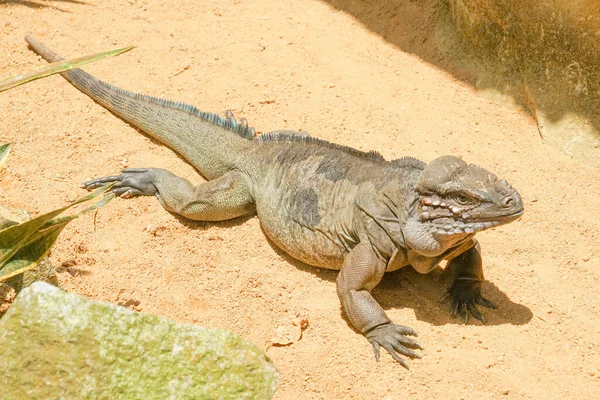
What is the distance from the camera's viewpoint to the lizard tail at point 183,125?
627cm

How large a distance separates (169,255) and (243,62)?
9.05ft

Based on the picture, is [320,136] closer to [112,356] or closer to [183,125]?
[183,125]

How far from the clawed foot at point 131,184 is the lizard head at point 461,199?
8.15ft

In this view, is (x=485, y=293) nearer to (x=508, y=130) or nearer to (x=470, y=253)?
(x=470, y=253)

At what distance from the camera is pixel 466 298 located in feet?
17.4

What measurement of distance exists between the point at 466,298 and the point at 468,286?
9 centimetres

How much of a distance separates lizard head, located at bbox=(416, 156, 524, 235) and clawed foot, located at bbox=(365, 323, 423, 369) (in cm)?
76

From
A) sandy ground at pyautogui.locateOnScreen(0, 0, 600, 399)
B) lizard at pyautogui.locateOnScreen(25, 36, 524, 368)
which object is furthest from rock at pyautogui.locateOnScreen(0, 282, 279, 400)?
lizard at pyautogui.locateOnScreen(25, 36, 524, 368)

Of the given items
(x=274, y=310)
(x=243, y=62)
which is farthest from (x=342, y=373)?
A: (x=243, y=62)

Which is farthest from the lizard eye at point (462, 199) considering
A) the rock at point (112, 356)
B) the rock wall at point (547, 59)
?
the rock wall at point (547, 59)

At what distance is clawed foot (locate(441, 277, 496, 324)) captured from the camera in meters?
5.26

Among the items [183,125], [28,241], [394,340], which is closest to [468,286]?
[394,340]

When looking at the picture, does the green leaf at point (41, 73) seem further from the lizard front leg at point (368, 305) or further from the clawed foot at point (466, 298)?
the clawed foot at point (466, 298)

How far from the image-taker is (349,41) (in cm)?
806
